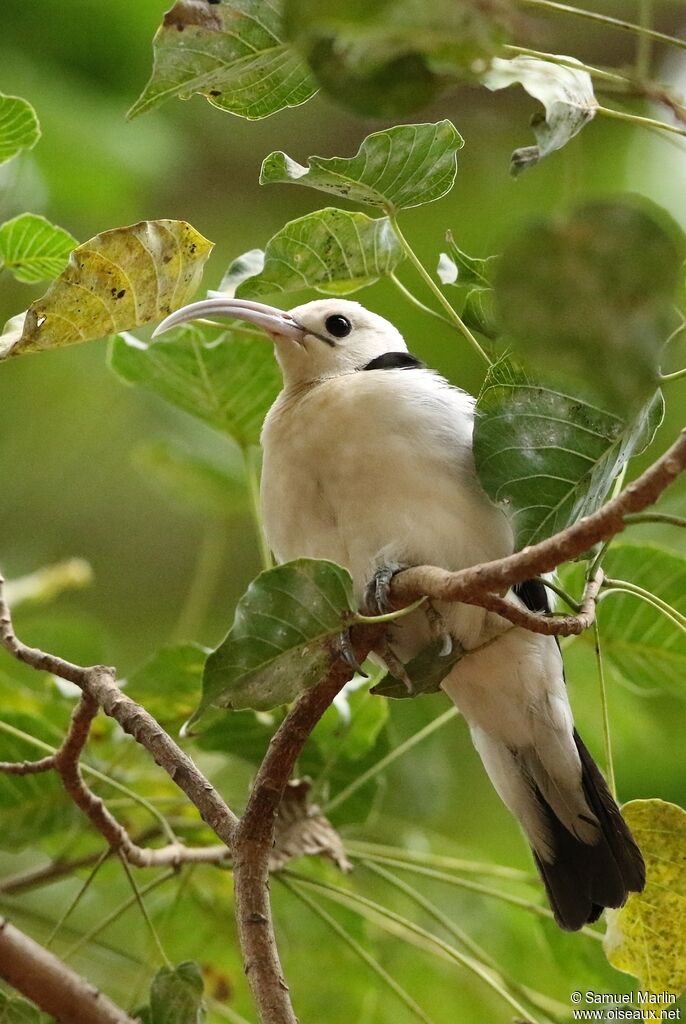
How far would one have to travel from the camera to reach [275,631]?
1261 mm

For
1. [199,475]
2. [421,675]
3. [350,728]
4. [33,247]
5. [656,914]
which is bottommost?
[199,475]

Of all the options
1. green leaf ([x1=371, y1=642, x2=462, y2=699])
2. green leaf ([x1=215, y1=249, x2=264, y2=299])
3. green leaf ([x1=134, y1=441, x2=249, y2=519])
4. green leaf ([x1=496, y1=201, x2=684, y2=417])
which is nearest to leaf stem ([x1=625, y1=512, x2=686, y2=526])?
green leaf ([x1=496, y1=201, x2=684, y2=417])

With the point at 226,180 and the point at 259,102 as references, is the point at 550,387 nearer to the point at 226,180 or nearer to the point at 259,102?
the point at 259,102

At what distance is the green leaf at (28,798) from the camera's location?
189 centimetres

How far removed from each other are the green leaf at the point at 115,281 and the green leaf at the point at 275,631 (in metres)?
0.41

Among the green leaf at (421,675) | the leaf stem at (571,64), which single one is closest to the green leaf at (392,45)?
the leaf stem at (571,64)

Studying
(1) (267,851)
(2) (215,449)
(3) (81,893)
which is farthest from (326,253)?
(2) (215,449)

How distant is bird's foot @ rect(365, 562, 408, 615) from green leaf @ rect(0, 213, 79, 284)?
616 mm

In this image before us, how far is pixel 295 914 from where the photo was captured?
→ 2328 millimetres

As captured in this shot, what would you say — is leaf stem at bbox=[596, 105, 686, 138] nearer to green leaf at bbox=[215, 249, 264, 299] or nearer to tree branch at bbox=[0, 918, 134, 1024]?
green leaf at bbox=[215, 249, 264, 299]

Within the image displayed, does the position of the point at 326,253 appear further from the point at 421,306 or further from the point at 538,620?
the point at 538,620

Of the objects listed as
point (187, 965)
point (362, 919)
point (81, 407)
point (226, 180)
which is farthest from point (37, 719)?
point (226, 180)

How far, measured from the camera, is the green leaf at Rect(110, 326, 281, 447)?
6.59 ft

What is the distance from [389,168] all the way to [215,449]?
58.6 inches
